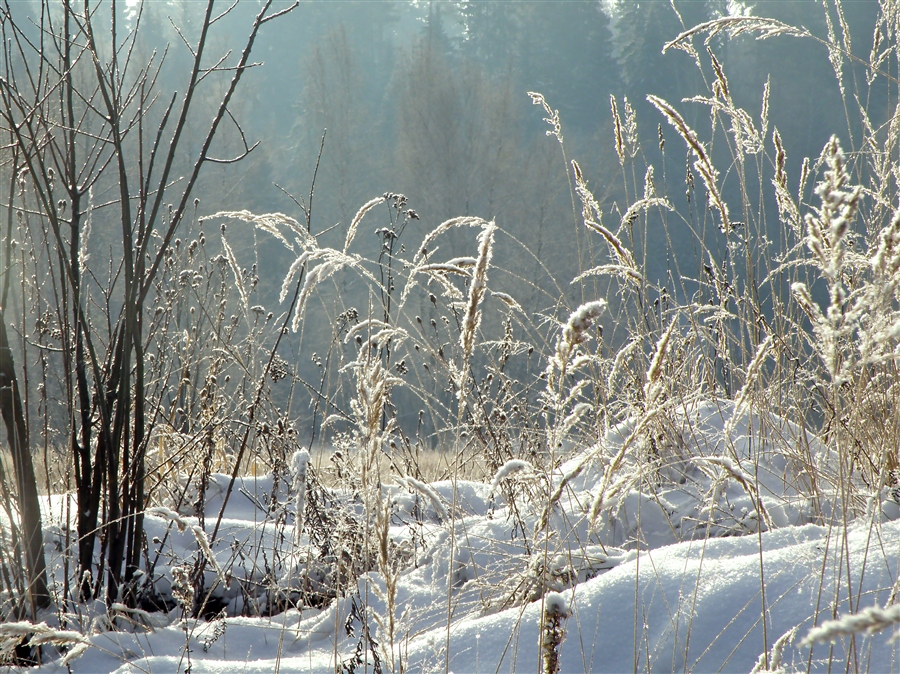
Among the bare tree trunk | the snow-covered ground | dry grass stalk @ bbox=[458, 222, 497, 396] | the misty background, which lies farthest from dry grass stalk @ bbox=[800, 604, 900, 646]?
the misty background

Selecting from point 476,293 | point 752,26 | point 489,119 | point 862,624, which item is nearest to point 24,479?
point 476,293

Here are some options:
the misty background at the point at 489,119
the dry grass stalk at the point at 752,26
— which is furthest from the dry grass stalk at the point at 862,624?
the misty background at the point at 489,119

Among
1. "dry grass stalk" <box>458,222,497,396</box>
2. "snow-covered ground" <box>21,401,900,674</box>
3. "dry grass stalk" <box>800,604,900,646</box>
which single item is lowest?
"snow-covered ground" <box>21,401,900,674</box>

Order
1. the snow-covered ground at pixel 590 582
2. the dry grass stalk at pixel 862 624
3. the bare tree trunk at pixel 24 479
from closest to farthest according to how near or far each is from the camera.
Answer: the dry grass stalk at pixel 862 624, the snow-covered ground at pixel 590 582, the bare tree trunk at pixel 24 479

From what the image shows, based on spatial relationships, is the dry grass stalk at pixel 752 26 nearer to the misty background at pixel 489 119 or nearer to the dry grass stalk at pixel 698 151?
the dry grass stalk at pixel 698 151

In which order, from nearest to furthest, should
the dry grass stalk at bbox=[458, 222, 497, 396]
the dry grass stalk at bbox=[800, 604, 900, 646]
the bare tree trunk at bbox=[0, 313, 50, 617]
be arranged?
the dry grass stalk at bbox=[800, 604, 900, 646], the dry grass stalk at bbox=[458, 222, 497, 396], the bare tree trunk at bbox=[0, 313, 50, 617]

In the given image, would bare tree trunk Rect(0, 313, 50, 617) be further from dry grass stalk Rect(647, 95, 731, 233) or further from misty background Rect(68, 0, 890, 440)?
misty background Rect(68, 0, 890, 440)

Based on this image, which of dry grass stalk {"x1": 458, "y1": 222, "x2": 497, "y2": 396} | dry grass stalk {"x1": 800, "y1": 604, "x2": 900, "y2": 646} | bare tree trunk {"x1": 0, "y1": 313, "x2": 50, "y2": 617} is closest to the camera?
dry grass stalk {"x1": 800, "y1": 604, "x2": 900, "y2": 646}

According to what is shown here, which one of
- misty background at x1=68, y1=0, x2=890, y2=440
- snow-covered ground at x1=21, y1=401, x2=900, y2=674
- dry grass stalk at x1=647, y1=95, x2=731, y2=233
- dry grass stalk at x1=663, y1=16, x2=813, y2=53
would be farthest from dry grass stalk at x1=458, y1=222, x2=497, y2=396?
misty background at x1=68, y1=0, x2=890, y2=440

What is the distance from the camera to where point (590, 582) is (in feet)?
4.48

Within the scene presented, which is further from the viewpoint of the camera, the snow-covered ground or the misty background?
the misty background

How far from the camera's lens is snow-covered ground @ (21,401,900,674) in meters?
1.08

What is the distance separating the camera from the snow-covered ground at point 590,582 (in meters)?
1.08

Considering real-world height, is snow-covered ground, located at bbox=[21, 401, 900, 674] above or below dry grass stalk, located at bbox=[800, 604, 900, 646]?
below
